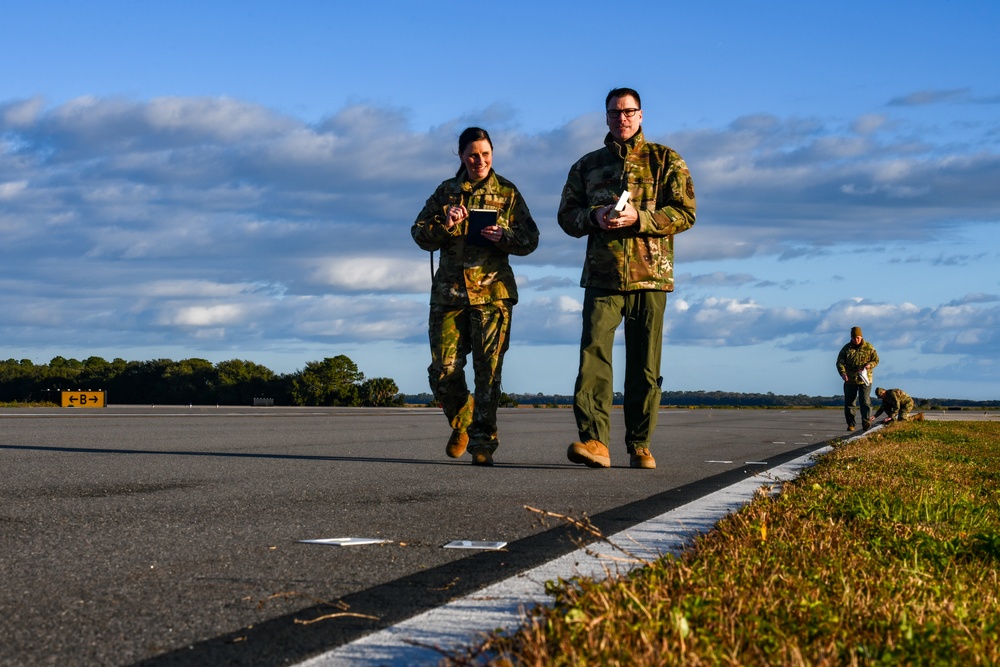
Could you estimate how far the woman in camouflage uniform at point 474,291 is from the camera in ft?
27.3

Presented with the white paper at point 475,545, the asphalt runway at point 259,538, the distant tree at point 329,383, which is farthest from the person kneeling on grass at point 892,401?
the distant tree at point 329,383

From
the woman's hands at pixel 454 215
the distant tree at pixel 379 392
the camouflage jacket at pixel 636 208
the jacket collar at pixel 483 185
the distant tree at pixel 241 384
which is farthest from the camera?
the distant tree at pixel 241 384

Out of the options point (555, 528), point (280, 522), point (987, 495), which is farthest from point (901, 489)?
point (280, 522)

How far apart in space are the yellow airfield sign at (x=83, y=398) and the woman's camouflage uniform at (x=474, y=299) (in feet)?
110

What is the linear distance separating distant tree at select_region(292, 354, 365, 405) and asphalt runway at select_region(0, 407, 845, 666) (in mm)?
43536

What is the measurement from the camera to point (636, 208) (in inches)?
305

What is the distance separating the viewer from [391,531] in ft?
14.3

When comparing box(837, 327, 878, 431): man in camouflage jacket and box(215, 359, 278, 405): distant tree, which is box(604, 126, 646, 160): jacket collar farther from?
box(215, 359, 278, 405): distant tree

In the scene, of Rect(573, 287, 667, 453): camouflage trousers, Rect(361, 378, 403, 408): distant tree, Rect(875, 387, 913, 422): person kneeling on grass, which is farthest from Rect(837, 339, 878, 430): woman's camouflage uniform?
Rect(361, 378, 403, 408): distant tree

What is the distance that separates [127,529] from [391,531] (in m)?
1.05

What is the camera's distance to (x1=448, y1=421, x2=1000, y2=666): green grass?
6.90 ft

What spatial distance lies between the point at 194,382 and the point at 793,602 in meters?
63.3

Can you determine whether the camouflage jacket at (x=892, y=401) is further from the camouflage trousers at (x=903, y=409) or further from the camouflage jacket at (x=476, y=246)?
the camouflage jacket at (x=476, y=246)

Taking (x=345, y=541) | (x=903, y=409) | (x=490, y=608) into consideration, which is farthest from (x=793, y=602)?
(x=903, y=409)
